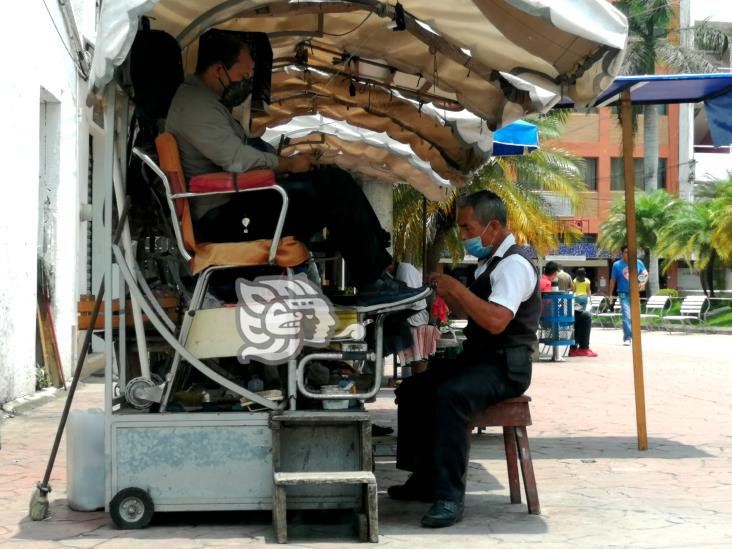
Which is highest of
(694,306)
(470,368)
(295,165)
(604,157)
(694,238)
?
(604,157)

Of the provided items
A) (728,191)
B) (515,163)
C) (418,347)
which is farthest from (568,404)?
(728,191)

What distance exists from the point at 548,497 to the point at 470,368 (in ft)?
3.57

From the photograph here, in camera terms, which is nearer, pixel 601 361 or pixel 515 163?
pixel 601 361

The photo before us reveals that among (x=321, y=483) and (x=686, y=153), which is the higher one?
(x=686, y=153)

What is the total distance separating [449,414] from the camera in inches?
230

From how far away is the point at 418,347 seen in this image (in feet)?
32.3

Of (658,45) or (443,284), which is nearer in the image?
(443,284)

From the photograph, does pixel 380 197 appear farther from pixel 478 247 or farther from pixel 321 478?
pixel 321 478

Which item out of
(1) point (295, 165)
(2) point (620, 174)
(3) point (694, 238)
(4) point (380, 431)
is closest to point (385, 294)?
(1) point (295, 165)

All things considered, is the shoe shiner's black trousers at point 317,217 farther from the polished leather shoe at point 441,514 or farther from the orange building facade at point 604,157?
the orange building facade at point 604,157

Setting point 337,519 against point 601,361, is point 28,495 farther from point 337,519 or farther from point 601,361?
point 601,361

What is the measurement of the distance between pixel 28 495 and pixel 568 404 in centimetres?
667

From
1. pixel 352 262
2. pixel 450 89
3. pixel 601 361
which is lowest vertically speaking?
pixel 601 361

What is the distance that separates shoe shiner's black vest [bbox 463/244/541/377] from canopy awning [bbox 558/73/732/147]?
2287 mm
